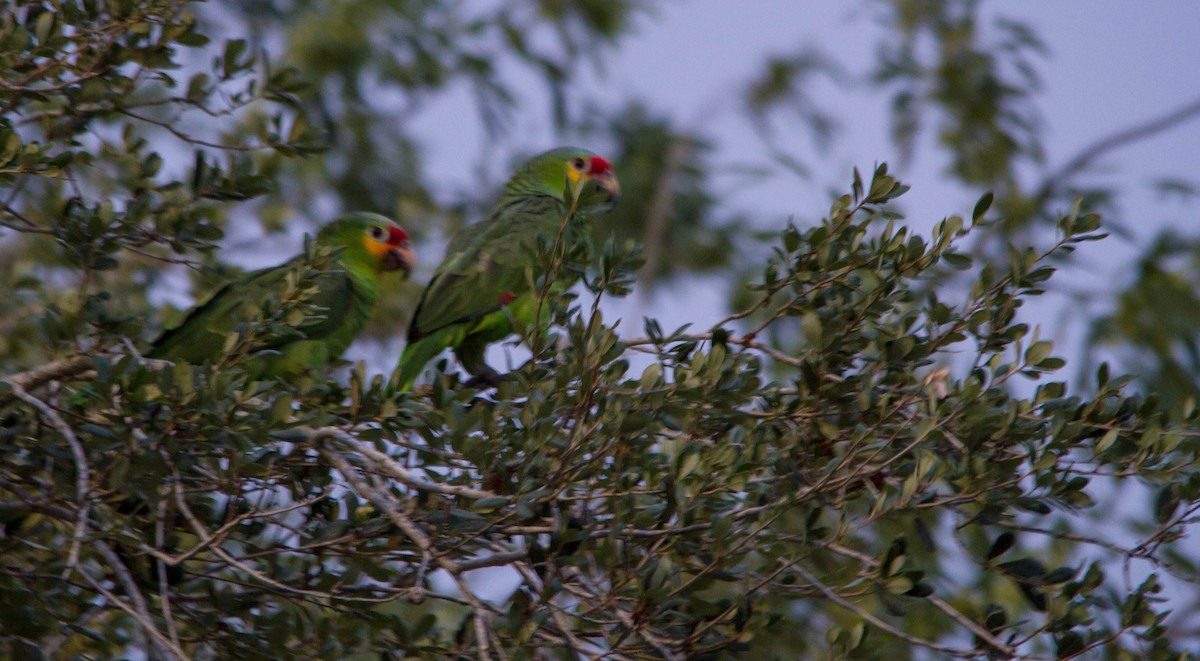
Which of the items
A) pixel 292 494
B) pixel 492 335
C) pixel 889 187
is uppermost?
pixel 492 335

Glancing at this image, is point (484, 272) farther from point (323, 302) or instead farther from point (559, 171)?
point (559, 171)

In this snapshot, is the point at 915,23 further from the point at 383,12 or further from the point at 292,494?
the point at 292,494

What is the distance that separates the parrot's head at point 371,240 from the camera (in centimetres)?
441

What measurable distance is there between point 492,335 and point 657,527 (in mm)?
2053

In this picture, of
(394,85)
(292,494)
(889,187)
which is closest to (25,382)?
(292,494)

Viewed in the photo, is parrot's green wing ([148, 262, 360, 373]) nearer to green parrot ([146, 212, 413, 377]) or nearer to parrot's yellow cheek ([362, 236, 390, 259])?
green parrot ([146, 212, 413, 377])

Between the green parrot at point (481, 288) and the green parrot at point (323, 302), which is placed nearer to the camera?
the green parrot at point (323, 302)

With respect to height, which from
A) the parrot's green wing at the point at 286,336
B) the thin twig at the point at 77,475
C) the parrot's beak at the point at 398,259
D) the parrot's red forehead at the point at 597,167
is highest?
the parrot's red forehead at the point at 597,167

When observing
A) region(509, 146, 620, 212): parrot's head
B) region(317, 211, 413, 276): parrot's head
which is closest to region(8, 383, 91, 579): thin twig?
region(317, 211, 413, 276): parrot's head

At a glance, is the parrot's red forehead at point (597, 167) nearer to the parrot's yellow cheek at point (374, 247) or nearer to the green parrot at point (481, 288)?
the green parrot at point (481, 288)

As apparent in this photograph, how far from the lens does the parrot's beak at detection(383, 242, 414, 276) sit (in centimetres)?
443

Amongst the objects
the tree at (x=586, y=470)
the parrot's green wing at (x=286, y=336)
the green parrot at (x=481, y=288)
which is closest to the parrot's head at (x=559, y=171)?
the green parrot at (x=481, y=288)

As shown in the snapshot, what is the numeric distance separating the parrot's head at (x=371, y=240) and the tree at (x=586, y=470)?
60.4 inches

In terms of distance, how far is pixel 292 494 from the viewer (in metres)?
2.57
